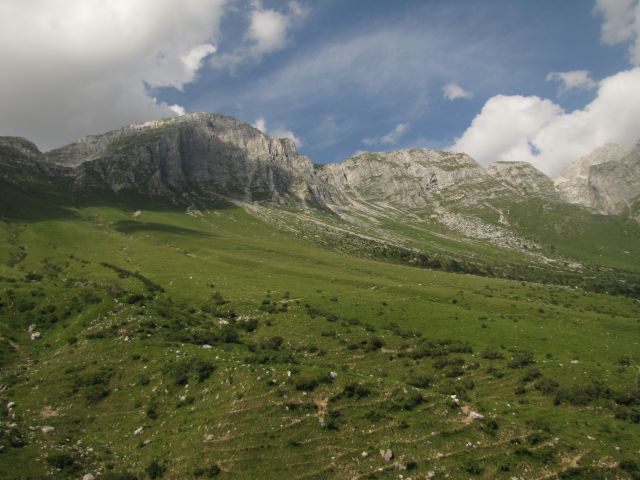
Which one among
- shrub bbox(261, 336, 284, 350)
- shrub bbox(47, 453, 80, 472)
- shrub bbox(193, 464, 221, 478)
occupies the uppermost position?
shrub bbox(193, 464, 221, 478)

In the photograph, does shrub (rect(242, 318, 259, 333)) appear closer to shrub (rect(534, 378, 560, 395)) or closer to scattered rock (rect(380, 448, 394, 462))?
shrub (rect(534, 378, 560, 395))

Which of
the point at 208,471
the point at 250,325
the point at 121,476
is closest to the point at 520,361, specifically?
the point at 250,325

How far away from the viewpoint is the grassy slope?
80.6 ft

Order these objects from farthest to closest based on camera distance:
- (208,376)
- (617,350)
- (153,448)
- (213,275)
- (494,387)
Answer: (213,275)
(617,350)
(494,387)
(208,376)
(153,448)

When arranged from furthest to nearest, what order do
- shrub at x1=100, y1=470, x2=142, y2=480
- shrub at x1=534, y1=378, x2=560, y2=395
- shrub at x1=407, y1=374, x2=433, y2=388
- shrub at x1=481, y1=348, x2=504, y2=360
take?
shrub at x1=481, y1=348, x2=504, y2=360
shrub at x1=534, y1=378, x2=560, y2=395
shrub at x1=407, y1=374, x2=433, y2=388
shrub at x1=100, y1=470, x2=142, y2=480

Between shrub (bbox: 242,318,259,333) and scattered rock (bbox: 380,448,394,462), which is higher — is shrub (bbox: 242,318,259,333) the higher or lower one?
the lower one

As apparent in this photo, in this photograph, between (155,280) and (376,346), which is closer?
(376,346)

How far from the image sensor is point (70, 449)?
26.6 metres

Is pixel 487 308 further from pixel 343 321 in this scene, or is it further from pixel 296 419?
pixel 296 419

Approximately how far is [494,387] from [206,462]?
28.7 m

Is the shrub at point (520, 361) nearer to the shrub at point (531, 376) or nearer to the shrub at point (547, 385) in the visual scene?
the shrub at point (531, 376)

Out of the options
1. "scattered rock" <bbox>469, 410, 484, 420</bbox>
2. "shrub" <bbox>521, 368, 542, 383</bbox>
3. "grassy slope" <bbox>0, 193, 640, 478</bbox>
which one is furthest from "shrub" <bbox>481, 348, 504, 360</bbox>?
"scattered rock" <bbox>469, 410, 484, 420</bbox>

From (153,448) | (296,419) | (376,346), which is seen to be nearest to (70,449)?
(153,448)

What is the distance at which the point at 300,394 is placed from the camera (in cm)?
2889
